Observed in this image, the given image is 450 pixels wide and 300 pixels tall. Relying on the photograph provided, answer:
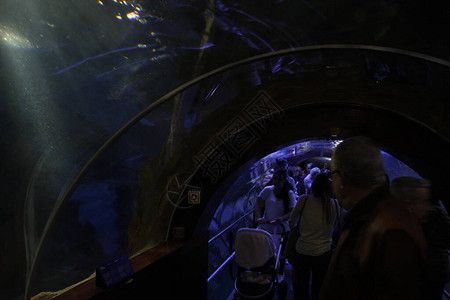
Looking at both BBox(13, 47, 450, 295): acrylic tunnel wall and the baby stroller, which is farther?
the baby stroller

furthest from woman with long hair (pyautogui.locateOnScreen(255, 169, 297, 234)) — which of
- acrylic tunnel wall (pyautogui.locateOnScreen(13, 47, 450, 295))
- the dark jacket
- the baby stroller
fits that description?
the dark jacket

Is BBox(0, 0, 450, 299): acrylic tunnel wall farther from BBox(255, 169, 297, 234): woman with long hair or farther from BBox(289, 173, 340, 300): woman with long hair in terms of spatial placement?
BBox(289, 173, 340, 300): woman with long hair

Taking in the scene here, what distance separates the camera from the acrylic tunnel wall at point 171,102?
2.63 meters

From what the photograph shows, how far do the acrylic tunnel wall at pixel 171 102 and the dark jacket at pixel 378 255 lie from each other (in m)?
2.14

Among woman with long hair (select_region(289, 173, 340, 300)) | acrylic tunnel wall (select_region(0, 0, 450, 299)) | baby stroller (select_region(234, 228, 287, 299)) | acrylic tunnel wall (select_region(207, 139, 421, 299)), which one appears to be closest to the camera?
acrylic tunnel wall (select_region(0, 0, 450, 299))

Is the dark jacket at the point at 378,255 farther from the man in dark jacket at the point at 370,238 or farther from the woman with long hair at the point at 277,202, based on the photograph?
the woman with long hair at the point at 277,202

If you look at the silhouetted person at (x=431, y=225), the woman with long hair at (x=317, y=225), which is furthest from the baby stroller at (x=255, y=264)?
the silhouetted person at (x=431, y=225)

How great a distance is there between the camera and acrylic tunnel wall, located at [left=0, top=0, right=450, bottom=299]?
263 cm

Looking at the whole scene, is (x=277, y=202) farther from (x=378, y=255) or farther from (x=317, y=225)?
(x=378, y=255)

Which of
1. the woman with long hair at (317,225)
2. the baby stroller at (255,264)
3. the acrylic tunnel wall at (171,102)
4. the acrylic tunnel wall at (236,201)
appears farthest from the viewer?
the acrylic tunnel wall at (236,201)

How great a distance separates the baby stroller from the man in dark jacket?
11.0 feet

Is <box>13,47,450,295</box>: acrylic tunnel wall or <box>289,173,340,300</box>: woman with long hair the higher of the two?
<box>13,47,450,295</box>: acrylic tunnel wall

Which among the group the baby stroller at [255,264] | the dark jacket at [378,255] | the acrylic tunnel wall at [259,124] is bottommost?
the baby stroller at [255,264]

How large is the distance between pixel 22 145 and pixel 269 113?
4.01 meters
